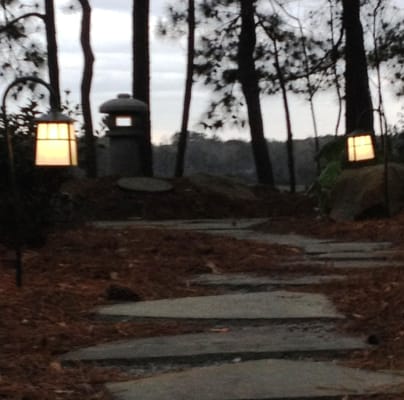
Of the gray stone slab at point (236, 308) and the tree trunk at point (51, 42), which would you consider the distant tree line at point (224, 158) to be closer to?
the tree trunk at point (51, 42)

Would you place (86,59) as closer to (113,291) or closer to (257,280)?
(257,280)

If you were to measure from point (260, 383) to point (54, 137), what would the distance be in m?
3.07

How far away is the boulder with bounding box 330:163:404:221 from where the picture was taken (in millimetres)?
9094

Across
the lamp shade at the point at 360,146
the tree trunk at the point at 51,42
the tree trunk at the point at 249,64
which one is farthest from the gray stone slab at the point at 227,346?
the tree trunk at the point at 51,42

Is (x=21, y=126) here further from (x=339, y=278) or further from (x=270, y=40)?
(x=270, y=40)

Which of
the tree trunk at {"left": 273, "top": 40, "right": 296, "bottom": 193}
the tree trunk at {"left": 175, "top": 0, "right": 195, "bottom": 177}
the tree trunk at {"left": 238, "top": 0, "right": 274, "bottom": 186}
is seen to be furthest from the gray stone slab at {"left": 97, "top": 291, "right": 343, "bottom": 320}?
the tree trunk at {"left": 175, "top": 0, "right": 195, "bottom": 177}

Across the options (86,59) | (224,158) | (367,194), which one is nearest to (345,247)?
(367,194)

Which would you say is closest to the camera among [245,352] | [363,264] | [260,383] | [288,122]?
[260,383]

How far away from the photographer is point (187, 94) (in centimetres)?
1980

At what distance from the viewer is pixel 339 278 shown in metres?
5.15

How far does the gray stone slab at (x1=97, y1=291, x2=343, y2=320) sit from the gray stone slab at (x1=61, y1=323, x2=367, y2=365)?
24 cm

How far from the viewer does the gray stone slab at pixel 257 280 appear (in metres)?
5.08

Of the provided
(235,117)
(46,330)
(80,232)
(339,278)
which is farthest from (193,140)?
(46,330)

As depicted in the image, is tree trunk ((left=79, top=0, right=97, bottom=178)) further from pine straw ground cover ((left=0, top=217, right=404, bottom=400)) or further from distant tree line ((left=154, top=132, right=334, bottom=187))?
pine straw ground cover ((left=0, top=217, right=404, bottom=400))
